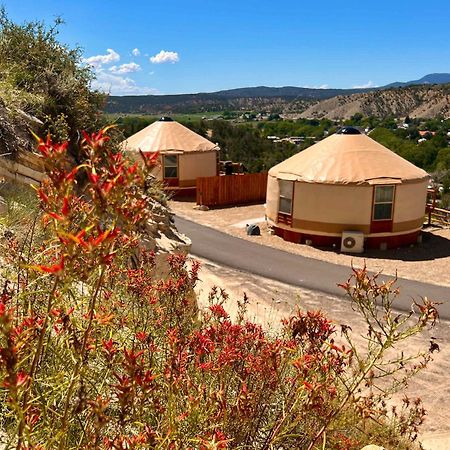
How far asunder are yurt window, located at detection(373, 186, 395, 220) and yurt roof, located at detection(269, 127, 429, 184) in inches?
13.5

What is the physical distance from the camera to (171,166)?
22.5 metres

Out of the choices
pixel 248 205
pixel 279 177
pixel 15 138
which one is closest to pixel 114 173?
pixel 15 138

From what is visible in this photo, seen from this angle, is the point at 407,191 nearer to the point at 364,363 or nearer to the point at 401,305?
the point at 401,305

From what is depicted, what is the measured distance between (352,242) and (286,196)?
266 centimetres

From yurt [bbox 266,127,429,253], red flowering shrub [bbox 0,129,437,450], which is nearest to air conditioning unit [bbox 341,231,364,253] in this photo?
yurt [bbox 266,127,429,253]

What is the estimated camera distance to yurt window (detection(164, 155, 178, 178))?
73.6 ft

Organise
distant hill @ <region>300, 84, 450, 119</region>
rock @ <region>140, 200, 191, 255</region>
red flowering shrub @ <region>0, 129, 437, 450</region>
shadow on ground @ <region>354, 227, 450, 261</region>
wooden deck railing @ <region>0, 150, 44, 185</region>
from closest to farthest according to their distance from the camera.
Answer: red flowering shrub @ <region>0, 129, 437, 450</region> → wooden deck railing @ <region>0, 150, 44, 185</region> → rock @ <region>140, 200, 191, 255</region> → shadow on ground @ <region>354, 227, 450, 261</region> → distant hill @ <region>300, 84, 450, 119</region>

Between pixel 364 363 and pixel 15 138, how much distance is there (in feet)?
18.9

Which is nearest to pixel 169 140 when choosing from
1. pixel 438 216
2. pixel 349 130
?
pixel 349 130

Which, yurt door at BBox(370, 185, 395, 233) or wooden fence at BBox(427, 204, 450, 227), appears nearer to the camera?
yurt door at BBox(370, 185, 395, 233)

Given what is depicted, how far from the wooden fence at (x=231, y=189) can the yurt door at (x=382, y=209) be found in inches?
304

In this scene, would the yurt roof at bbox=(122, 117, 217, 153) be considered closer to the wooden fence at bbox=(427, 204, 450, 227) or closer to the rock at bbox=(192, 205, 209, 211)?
the rock at bbox=(192, 205, 209, 211)

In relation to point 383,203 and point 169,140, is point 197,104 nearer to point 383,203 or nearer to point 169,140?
point 169,140

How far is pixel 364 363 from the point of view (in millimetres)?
1690
